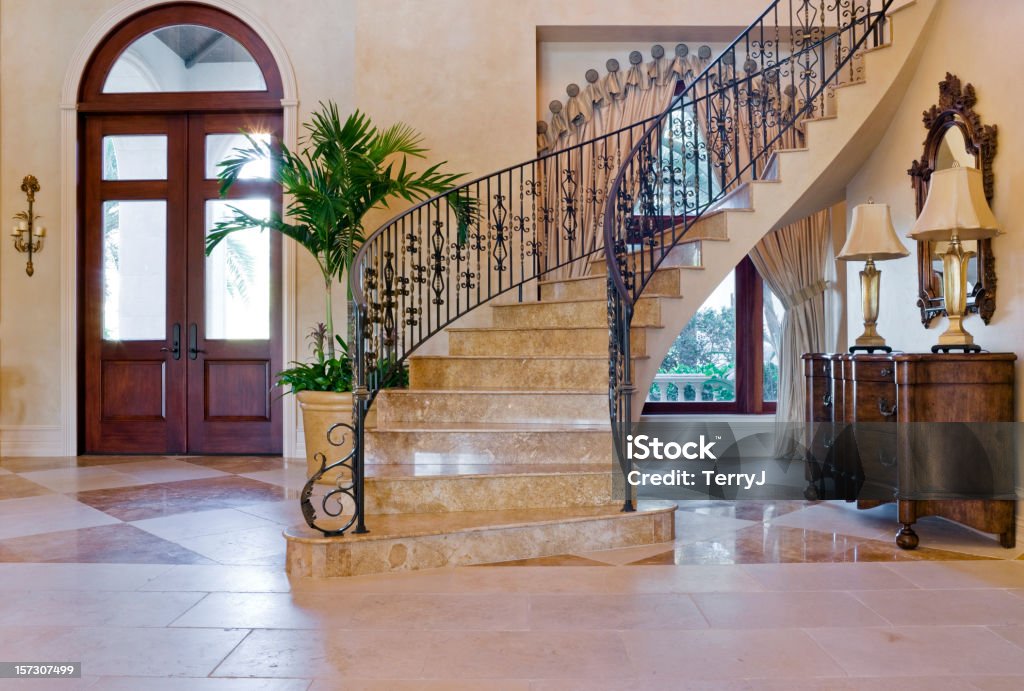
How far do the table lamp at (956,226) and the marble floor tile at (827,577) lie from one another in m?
1.18

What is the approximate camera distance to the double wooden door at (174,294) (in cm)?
639

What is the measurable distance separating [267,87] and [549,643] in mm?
5489

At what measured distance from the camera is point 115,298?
21.1 feet

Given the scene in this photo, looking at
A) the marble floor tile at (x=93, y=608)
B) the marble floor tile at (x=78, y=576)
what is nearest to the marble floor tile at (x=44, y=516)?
the marble floor tile at (x=78, y=576)

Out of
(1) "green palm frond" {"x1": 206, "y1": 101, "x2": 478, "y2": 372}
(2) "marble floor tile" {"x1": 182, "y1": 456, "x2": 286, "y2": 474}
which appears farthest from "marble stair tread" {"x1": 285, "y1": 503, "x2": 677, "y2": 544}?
(2) "marble floor tile" {"x1": 182, "y1": 456, "x2": 286, "y2": 474}

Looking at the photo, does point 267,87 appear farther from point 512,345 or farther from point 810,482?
point 810,482

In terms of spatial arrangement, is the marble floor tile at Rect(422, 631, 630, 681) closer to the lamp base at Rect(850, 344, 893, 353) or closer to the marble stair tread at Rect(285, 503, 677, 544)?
the marble stair tread at Rect(285, 503, 677, 544)

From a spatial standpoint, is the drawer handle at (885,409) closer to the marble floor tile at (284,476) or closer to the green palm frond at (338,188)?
the green palm frond at (338,188)

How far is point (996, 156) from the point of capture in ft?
12.1

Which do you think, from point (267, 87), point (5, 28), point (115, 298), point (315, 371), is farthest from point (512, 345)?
point (5, 28)

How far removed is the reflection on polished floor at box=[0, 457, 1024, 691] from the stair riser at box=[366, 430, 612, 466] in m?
0.58

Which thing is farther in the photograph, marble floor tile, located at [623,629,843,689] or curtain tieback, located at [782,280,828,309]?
curtain tieback, located at [782,280,828,309]

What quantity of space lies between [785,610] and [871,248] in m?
2.20

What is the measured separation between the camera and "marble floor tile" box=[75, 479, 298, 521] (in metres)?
4.32
